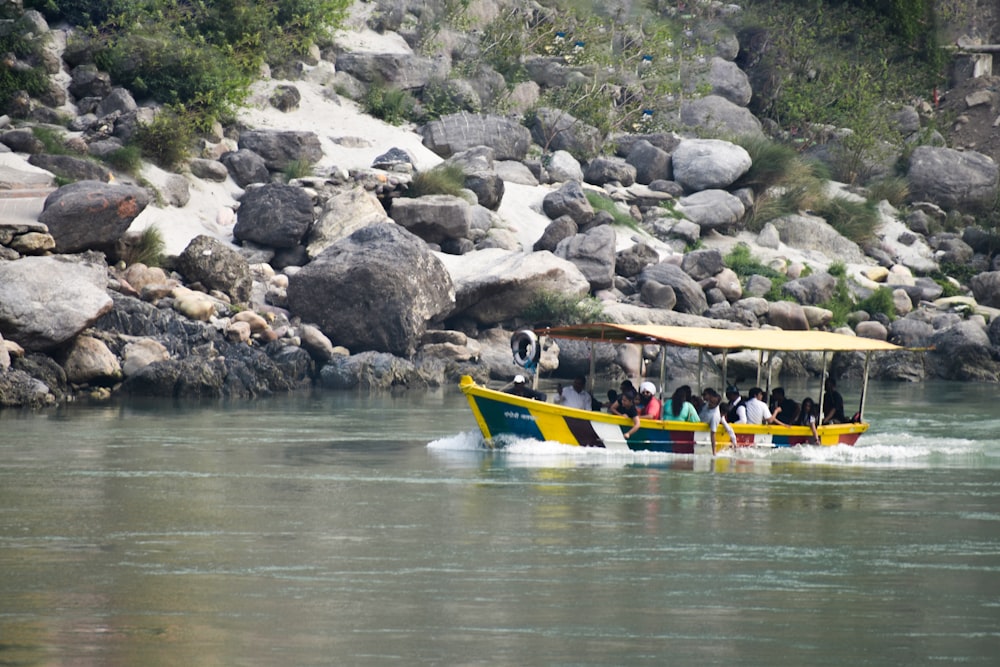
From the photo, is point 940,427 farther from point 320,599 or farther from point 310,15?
point 310,15

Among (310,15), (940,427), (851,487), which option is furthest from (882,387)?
(310,15)

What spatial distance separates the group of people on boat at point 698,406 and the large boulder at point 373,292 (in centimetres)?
1012

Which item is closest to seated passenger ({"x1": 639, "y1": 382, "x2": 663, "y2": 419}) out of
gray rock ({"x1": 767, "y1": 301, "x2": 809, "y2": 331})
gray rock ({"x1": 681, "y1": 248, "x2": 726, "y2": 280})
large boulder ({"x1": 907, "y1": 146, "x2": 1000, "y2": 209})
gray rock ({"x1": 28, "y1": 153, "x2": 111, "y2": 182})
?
gray rock ({"x1": 767, "y1": 301, "x2": 809, "y2": 331})

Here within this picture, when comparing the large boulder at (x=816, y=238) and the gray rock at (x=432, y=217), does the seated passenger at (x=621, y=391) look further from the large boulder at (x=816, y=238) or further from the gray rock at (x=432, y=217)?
the large boulder at (x=816, y=238)

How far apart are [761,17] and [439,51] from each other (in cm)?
1464

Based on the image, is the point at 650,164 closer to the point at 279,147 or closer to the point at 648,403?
the point at 279,147

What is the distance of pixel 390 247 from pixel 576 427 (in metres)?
13.0

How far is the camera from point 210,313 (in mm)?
31094

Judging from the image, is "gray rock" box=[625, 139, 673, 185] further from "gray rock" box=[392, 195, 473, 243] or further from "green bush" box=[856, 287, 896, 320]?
"gray rock" box=[392, 195, 473, 243]

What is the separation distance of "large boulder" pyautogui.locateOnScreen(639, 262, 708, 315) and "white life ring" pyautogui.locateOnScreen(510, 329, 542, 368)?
16.3 m

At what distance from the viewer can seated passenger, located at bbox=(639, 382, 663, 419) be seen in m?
21.1

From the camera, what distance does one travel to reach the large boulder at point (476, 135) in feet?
148

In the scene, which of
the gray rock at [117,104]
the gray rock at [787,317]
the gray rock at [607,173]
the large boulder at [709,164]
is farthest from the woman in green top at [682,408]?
the large boulder at [709,164]

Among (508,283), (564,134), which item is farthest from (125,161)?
(564,134)
